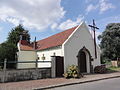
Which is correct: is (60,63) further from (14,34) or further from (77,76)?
(14,34)

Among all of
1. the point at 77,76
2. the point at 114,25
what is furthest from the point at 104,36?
the point at 77,76

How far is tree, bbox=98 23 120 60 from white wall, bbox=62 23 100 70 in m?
13.2

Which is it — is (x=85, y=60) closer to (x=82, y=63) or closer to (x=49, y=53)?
(x=82, y=63)

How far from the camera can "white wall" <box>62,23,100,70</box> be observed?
15.6 metres

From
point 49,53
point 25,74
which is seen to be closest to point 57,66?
point 25,74

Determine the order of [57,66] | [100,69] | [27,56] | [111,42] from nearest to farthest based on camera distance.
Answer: [57,66] → [100,69] → [27,56] → [111,42]

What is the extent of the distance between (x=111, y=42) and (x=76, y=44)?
655 inches

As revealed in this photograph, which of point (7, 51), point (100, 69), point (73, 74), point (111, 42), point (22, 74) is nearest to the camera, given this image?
point (22, 74)

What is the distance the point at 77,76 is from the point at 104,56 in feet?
68.1

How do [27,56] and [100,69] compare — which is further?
[27,56]

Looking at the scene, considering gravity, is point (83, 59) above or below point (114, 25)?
below

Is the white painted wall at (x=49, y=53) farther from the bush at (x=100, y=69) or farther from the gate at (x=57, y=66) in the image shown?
the bush at (x=100, y=69)

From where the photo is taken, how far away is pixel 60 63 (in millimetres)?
14766

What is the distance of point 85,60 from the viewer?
17.8 meters
